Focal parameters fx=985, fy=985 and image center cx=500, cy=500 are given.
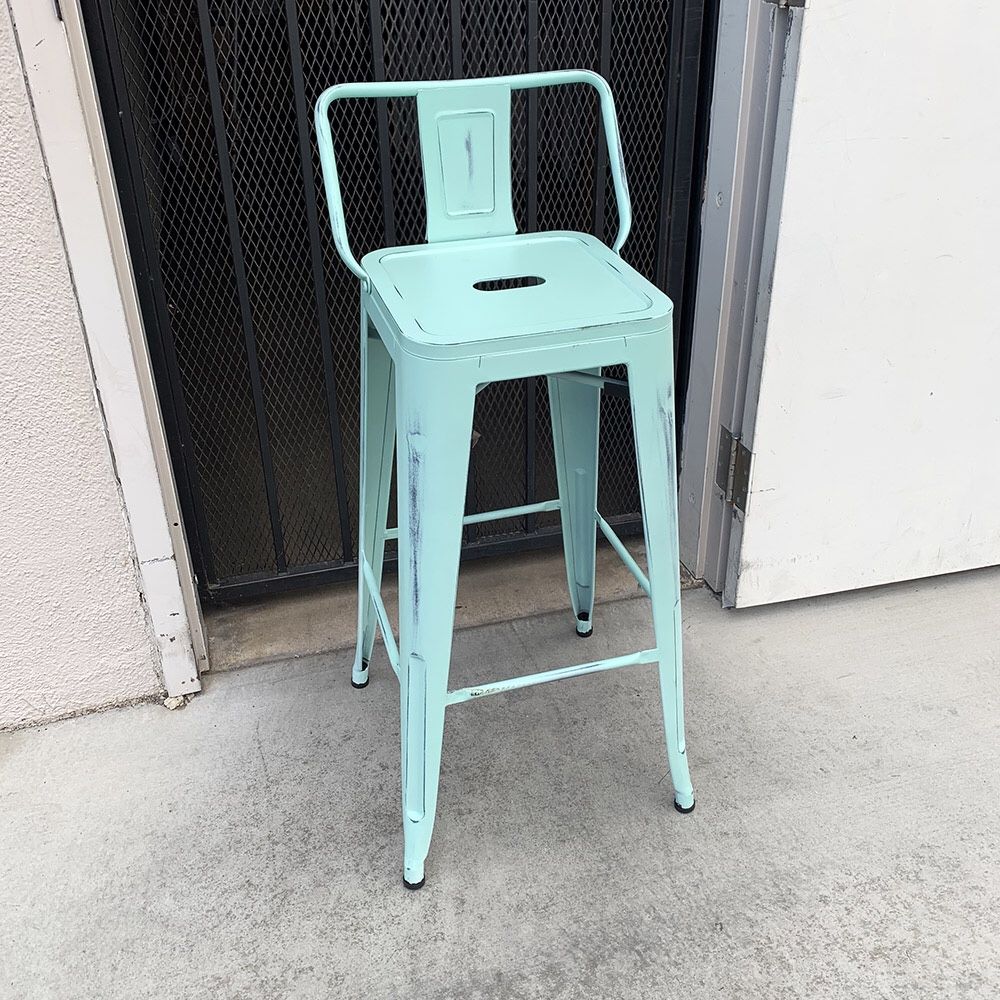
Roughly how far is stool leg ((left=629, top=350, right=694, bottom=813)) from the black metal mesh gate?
0.75 m

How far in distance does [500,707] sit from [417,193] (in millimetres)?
1034

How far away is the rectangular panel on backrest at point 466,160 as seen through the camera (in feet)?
4.85

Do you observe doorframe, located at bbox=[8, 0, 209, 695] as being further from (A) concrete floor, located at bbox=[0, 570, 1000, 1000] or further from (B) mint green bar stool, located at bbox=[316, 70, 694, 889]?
(B) mint green bar stool, located at bbox=[316, 70, 694, 889]

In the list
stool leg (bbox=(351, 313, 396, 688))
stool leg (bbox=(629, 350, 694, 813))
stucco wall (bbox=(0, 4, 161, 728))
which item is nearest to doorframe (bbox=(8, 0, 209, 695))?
stucco wall (bbox=(0, 4, 161, 728))

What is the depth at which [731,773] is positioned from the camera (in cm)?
184

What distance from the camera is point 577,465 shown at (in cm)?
190

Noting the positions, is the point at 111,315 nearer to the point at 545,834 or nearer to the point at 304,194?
the point at 304,194

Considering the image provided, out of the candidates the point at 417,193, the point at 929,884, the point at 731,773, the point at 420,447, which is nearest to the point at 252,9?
the point at 417,193

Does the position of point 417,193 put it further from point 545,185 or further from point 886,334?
point 886,334

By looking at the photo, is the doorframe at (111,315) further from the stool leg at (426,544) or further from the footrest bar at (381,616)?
the stool leg at (426,544)

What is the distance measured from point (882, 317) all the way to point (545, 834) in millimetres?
1191

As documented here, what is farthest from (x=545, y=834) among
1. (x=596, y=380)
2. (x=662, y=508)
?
(x=596, y=380)

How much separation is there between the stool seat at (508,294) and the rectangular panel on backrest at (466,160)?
33 mm

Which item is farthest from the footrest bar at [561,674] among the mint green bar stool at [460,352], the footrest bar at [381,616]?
the footrest bar at [381,616]
